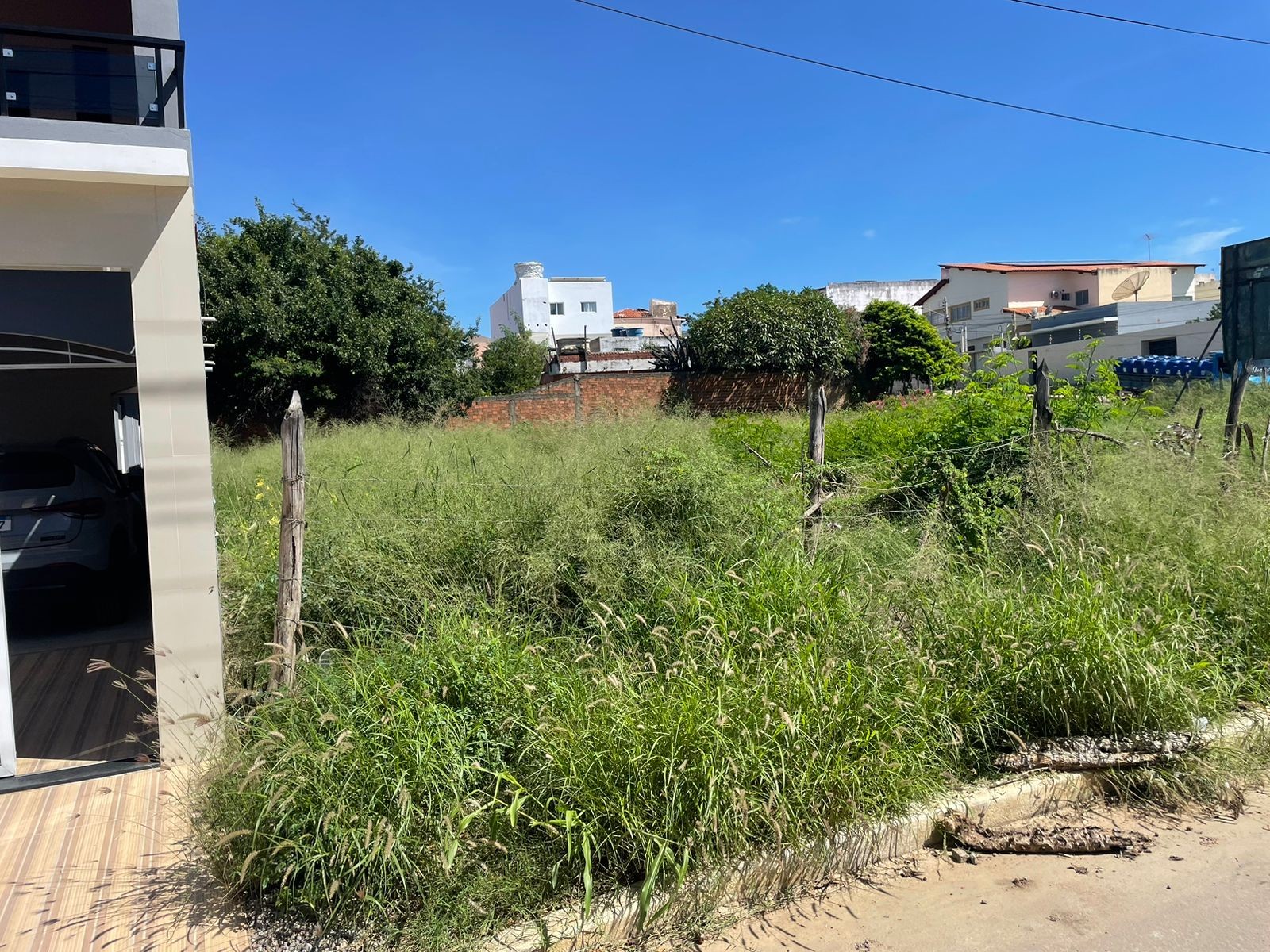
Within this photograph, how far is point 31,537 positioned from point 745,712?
590cm

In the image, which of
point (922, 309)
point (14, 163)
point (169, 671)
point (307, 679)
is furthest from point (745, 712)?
point (922, 309)

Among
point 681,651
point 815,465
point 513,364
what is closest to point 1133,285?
point 513,364

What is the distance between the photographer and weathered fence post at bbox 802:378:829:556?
4.86 m

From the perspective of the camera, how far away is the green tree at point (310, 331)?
15945 mm

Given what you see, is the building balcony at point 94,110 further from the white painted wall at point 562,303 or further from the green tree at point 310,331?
the white painted wall at point 562,303

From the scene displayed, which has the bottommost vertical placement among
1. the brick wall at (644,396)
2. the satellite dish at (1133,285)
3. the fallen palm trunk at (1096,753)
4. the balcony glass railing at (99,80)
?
the fallen palm trunk at (1096,753)

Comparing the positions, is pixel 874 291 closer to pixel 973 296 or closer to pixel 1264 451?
pixel 973 296

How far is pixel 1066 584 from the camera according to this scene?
458 cm

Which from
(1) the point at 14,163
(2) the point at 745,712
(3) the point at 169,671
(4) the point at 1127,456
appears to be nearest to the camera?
(2) the point at 745,712

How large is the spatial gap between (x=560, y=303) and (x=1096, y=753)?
5165cm

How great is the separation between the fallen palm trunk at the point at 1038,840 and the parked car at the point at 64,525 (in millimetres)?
6482

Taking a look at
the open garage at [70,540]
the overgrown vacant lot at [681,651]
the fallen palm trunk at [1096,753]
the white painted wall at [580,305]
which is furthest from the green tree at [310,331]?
the white painted wall at [580,305]

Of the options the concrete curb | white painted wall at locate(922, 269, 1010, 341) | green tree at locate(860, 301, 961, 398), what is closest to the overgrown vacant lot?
the concrete curb

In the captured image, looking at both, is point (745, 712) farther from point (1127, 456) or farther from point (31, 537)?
point (31, 537)
